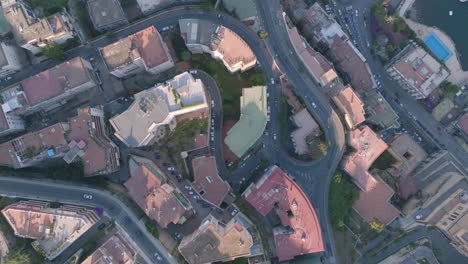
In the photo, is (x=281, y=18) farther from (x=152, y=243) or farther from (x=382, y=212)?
(x=152, y=243)

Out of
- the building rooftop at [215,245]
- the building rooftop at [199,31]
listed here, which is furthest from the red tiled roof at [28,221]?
the building rooftop at [199,31]

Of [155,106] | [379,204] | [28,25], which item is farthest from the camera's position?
[379,204]

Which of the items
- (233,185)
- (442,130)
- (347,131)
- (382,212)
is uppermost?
(233,185)

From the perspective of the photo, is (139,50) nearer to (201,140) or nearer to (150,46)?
(150,46)

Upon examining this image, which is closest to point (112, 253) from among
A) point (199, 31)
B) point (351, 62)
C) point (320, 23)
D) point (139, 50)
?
point (139, 50)

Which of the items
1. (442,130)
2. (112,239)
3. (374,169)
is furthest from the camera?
(442,130)

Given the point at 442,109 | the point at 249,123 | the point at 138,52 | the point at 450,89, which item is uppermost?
the point at 138,52

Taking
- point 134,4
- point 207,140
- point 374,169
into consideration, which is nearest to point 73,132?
point 207,140
